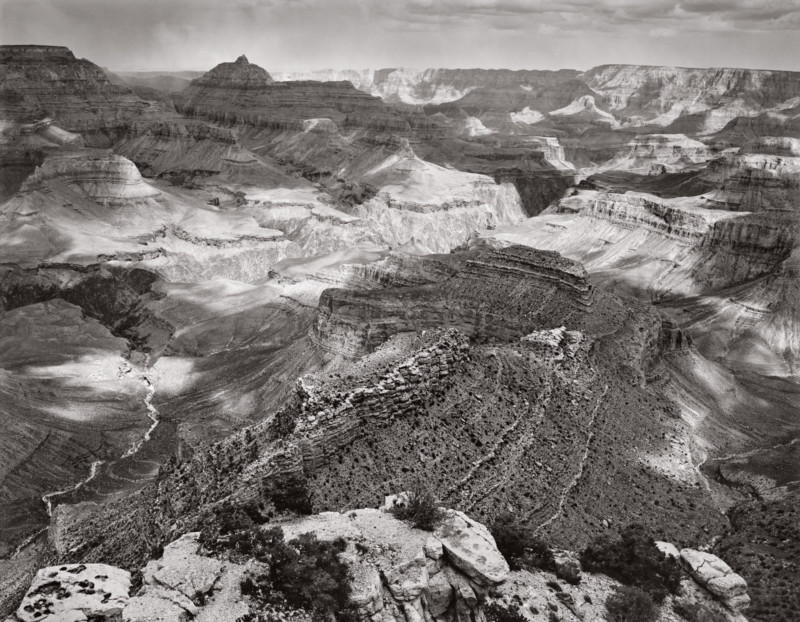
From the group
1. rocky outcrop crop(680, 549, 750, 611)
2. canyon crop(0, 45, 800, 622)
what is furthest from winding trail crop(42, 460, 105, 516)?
rocky outcrop crop(680, 549, 750, 611)

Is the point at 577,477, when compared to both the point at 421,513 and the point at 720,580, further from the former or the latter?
the point at 421,513

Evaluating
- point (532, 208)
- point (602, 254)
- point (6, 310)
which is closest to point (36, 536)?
point (6, 310)

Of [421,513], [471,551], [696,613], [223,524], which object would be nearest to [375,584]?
[471,551]

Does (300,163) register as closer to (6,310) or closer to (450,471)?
(6,310)

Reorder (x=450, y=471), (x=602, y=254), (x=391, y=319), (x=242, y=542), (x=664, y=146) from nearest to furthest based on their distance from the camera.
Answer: (x=242, y=542), (x=450, y=471), (x=391, y=319), (x=602, y=254), (x=664, y=146)

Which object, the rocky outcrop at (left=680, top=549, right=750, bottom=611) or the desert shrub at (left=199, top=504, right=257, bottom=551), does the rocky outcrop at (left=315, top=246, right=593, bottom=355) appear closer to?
the rocky outcrop at (left=680, top=549, right=750, bottom=611)

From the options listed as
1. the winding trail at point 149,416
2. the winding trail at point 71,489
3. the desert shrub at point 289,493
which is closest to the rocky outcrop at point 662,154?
the winding trail at point 149,416
